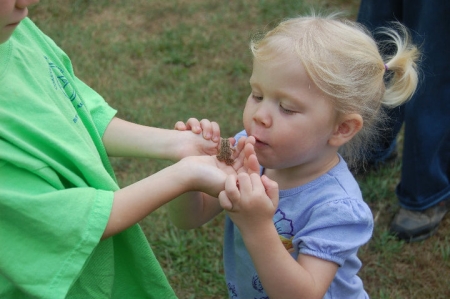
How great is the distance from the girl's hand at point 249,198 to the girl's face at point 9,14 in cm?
71

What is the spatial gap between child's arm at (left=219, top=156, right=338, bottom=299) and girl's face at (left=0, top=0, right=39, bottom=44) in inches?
28.2

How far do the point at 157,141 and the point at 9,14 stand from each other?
0.78 meters

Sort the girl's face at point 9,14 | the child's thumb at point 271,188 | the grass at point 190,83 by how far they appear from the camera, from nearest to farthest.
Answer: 1. the girl's face at point 9,14
2. the child's thumb at point 271,188
3. the grass at point 190,83

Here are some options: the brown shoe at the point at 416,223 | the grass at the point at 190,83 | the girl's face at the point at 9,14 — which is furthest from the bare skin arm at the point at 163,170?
the brown shoe at the point at 416,223

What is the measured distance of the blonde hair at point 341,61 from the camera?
1.99m

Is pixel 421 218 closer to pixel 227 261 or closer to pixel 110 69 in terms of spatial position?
pixel 227 261

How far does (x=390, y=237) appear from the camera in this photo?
373cm

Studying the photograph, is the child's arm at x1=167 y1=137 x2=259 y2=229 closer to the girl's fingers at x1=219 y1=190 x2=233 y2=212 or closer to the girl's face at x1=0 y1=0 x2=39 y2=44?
the girl's fingers at x1=219 y1=190 x2=233 y2=212

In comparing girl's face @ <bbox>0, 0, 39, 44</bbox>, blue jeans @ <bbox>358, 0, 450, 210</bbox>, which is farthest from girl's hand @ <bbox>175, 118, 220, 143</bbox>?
blue jeans @ <bbox>358, 0, 450, 210</bbox>

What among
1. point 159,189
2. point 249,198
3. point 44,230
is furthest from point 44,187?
point 249,198

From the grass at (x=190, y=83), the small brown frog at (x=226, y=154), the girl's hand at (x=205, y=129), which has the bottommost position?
the grass at (x=190, y=83)

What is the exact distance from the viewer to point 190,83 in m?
5.15

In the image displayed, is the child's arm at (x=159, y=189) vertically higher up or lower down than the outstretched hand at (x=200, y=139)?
higher up

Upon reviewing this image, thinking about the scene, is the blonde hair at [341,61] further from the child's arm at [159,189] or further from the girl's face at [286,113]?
the child's arm at [159,189]
